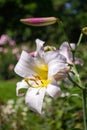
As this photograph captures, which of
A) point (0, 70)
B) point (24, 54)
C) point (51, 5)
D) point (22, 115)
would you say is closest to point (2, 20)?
point (51, 5)

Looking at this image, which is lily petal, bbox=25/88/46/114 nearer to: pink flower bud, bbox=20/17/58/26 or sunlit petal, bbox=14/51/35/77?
sunlit petal, bbox=14/51/35/77

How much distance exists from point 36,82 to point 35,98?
0.24ft

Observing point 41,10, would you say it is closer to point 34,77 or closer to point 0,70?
point 0,70

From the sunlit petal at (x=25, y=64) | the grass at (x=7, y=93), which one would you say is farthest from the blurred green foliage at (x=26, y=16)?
the sunlit petal at (x=25, y=64)

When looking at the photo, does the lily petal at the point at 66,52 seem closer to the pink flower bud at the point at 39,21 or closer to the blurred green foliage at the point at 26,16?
the pink flower bud at the point at 39,21

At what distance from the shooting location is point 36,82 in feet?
6.79

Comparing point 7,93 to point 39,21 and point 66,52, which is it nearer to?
point 66,52

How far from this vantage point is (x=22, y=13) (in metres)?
31.9

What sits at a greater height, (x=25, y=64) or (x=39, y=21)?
(x=39, y=21)

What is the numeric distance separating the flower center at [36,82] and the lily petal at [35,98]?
17 mm

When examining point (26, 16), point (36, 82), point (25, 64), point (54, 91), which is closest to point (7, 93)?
point (25, 64)

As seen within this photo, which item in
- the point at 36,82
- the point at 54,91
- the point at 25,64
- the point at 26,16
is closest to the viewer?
the point at 54,91

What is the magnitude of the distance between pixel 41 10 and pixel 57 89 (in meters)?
31.0

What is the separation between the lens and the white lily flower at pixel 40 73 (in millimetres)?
1964
